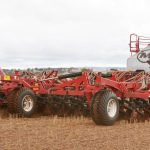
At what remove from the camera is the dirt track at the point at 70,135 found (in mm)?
6930

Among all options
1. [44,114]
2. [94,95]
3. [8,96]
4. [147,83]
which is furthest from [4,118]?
[147,83]

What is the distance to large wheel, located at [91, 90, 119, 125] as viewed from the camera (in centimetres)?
920

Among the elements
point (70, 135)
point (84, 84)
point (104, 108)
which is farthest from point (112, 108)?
point (70, 135)

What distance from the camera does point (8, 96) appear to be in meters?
11.3

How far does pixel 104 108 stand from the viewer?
363 inches

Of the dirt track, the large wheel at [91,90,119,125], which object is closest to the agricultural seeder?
the large wheel at [91,90,119,125]

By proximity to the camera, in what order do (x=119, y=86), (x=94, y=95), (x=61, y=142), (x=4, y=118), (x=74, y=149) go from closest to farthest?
1. (x=74, y=149)
2. (x=61, y=142)
3. (x=94, y=95)
4. (x=119, y=86)
5. (x=4, y=118)

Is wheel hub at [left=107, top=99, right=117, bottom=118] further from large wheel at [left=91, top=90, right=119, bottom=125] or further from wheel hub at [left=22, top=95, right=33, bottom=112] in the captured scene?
wheel hub at [left=22, top=95, right=33, bottom=112]

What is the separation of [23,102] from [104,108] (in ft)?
9.24

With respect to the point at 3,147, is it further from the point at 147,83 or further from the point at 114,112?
the point at 147,83

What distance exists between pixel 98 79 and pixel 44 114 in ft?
9.35

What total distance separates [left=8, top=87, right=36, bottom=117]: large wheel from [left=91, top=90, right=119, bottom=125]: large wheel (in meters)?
2.47

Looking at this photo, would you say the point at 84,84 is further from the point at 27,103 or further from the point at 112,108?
the point at 27,103

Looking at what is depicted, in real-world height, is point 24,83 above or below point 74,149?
above
